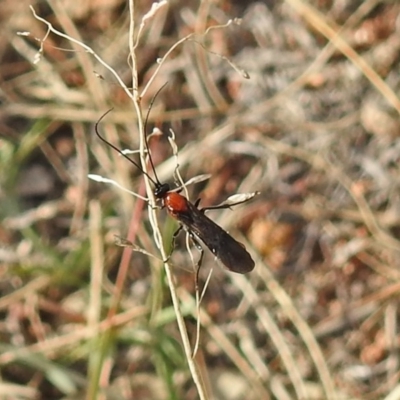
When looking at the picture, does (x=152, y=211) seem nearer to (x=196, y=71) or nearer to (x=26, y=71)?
(x=196, y=71)

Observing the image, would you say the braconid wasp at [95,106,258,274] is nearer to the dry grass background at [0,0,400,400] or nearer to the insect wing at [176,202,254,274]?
the insect wing at [176,202,254,274]

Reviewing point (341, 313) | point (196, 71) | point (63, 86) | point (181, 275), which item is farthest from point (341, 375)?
point (63, 86)

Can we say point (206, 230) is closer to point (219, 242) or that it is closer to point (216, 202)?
point (219, 242)

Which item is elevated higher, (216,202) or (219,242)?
(216,202)

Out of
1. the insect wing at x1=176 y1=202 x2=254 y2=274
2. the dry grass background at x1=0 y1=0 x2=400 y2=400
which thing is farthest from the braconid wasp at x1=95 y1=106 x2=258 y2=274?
the dry grass background at x1=0 y1=0 x2=400 y2=400


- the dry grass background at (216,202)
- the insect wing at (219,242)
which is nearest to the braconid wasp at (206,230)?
the insect wing at (219,242)

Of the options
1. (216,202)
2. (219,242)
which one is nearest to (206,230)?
(219,242)
